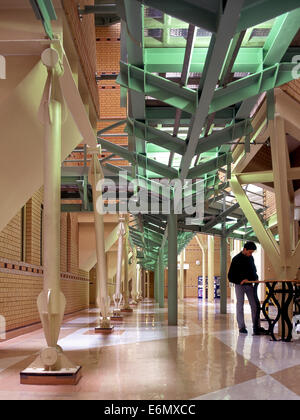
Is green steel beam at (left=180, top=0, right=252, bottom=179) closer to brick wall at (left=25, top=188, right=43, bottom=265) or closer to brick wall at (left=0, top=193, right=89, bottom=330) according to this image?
brick wall at (left=0, top=193, right=89, bottom=330)

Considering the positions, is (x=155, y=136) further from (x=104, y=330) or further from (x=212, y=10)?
(x=212, y=10)

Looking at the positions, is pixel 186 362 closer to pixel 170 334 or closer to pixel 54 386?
pixel 54 386

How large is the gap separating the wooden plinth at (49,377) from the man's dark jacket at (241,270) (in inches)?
229

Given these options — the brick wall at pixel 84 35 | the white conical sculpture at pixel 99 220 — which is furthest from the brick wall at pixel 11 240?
the brick wall at pixel 84 35

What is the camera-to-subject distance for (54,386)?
4.84 metres

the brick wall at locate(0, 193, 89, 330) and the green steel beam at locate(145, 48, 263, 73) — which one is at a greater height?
the green steel beam at locate(145, 48, 263, 73)

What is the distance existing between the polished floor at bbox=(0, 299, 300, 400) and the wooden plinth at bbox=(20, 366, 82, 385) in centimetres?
8

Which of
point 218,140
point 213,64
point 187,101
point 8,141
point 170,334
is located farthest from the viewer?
point 170,334

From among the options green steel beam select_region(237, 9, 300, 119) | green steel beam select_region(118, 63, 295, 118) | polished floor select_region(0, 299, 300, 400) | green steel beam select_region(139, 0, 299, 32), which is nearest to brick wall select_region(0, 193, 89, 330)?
polished floor select_region(0, 299, 300, 400)

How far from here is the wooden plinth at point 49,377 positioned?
4863mm

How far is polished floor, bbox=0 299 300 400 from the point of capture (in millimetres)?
4531

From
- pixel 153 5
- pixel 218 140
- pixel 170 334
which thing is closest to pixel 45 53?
pixel 153 5
